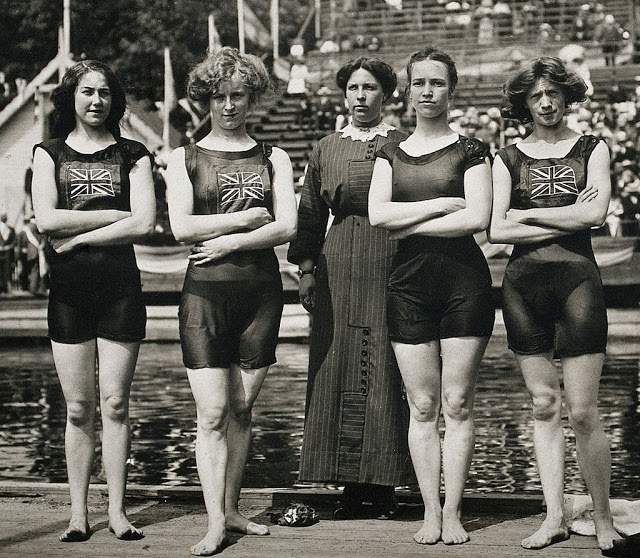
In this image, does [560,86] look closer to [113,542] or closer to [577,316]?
[577,316]

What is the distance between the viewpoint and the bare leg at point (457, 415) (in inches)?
196

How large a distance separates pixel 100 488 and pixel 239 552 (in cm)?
130

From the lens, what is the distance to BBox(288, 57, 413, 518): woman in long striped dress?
5484 millimetres

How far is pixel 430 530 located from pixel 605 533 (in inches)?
27.7

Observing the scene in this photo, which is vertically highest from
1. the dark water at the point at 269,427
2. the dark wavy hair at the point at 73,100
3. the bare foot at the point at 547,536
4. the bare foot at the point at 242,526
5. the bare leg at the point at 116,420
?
the dark wavy hair at the point at 73,100

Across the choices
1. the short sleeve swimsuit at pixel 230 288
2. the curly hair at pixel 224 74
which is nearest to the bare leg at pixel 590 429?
the short sleeve swimsuit at pixel 230 288

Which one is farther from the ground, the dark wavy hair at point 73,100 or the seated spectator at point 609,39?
the seated spectator at point 609,39

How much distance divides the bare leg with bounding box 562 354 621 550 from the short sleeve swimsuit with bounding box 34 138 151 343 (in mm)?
1822

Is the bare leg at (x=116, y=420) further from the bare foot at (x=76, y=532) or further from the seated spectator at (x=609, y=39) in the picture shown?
the seated spectator at (x=609, y=39)

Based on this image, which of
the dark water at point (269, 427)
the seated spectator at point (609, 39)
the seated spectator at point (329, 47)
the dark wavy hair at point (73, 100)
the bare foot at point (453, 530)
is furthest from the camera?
the seated spectator at point (329, 47)

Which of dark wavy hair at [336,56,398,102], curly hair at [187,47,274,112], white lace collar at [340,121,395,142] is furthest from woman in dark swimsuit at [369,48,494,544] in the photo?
curly hair at [187,47,274,112]

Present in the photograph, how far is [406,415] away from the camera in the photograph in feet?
18.2

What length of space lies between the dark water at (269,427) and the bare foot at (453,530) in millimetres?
1967

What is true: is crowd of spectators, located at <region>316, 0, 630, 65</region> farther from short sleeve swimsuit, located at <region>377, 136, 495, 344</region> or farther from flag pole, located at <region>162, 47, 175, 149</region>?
short sleeve swimsuit, located at <region>377, 136, 495, 344</region>
